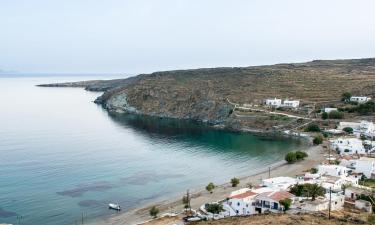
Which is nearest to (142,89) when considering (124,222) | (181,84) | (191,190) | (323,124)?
(181,84)

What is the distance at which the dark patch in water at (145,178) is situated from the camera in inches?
2512

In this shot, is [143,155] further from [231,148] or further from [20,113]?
[20,113]

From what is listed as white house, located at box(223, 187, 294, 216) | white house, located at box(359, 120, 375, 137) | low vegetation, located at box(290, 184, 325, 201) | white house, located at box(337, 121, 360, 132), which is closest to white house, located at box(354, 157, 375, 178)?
low vegetation, located at box(290, 184, 325, 201)

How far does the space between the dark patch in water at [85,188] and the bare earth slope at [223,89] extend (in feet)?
209

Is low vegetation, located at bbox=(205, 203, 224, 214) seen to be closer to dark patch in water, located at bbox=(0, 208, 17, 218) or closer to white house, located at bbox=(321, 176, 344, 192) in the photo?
white house, located at bbox=(321, 176, 344, 192)

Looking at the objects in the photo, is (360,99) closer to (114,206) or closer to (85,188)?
(85,188)

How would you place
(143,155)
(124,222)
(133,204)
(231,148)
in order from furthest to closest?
(231,148)
(143,155)
(133,204)
(124,222)

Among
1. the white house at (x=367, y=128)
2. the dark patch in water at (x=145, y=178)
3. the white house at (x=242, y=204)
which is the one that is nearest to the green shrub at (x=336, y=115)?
the white house at (x=367, y=128)

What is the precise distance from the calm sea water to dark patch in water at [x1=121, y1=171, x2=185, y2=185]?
0.14 metres

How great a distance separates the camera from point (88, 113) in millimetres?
146750

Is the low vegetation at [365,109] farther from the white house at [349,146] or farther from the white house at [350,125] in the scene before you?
the white house at [349,146]

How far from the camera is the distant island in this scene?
118125 millimetres

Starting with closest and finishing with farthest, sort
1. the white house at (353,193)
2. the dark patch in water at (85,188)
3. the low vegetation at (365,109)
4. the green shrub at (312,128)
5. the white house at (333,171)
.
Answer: the white house at (353,193)
the dark patch in water at (85,188)
the white house at (333,171)
the green shrub at (312,128)
the low vegetation at (365,109)

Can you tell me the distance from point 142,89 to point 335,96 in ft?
216
